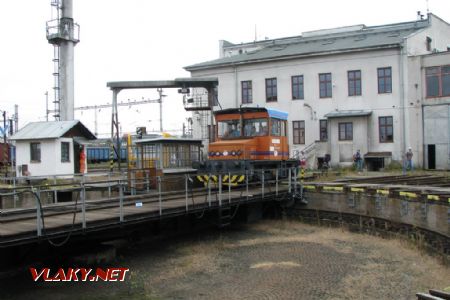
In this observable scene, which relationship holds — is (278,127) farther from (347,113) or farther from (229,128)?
(347,113)

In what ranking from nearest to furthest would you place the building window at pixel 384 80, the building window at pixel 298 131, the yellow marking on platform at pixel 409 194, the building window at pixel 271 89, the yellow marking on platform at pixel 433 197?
the yellow marking on platform at pixel 433 197 → the yellow marking on platform at pixel 409 194 → the building window at pixel 384 80 → the building window at pixel 298 131 → the building window at pixel 271 89

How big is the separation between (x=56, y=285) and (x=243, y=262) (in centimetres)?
464

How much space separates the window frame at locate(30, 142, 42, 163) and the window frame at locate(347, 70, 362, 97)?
2187 cm

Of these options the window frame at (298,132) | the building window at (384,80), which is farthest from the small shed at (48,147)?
the building window at (384,80)

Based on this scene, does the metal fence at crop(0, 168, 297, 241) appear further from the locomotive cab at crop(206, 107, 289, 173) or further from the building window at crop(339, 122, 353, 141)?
the building window at crop(339, 122, 353, 141)

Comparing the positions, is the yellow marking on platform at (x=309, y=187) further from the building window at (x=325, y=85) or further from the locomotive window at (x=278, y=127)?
the building window at (x=325, y=85)

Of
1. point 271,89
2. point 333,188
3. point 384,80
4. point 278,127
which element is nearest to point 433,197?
point 333,188

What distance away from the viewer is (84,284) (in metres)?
10.2

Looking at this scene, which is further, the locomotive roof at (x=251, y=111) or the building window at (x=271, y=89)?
the building window at (x=271, y=89)

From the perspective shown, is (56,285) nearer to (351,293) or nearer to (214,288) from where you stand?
(214,288)

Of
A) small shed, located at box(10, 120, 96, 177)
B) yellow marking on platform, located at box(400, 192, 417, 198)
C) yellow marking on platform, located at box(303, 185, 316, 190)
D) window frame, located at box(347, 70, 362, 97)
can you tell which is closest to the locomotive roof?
yellow marking on platform, located at box(303, 185, 316, 190)

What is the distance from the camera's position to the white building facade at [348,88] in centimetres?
3344

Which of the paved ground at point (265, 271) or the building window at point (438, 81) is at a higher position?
the building window at point (438, 81)

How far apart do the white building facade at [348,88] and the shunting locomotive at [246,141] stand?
1597 centimetres
